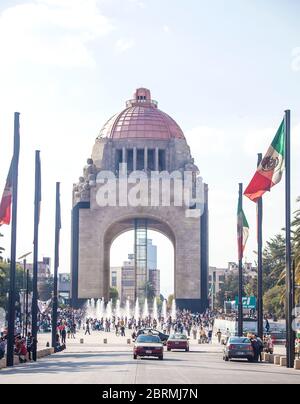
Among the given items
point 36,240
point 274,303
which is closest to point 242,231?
point 36,240

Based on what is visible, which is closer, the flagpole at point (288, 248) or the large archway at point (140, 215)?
the flagpole at point (288, 248)

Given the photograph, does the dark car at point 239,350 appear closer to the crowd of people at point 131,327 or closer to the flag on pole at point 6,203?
the crowd of people at point 131,327

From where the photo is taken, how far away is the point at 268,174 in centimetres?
2741

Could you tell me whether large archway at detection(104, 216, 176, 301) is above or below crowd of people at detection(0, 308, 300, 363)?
above

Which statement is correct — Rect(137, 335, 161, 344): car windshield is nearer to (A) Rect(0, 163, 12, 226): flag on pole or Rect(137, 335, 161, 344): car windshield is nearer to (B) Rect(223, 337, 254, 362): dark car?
(B) Rect(223, 337, 254, 362): dark car

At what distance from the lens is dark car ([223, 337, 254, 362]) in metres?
33.7

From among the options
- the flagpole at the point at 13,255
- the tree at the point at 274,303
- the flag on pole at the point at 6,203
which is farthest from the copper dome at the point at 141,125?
the flag on pole at the point at 6,203

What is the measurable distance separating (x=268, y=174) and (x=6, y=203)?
386 inches

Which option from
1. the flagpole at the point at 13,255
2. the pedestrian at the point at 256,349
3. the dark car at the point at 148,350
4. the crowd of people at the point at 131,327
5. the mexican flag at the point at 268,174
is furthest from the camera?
the crowd of people at the point at 131,327

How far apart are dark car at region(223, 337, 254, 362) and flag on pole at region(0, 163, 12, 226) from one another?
10.9 metres

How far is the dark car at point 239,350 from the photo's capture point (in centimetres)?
3366

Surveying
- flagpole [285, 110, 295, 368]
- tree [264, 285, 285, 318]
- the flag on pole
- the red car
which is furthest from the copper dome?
flagpole [285, 110, 295, 368]

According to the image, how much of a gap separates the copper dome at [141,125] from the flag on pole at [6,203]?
207ft

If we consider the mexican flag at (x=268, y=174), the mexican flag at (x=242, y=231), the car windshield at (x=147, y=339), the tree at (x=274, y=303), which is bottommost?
the car windshield at (x=147, y=339)
